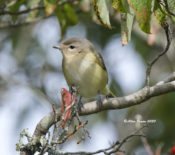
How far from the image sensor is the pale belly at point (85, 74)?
5129 mm

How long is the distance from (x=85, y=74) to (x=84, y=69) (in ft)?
0.29

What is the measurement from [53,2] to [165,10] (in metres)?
1.73

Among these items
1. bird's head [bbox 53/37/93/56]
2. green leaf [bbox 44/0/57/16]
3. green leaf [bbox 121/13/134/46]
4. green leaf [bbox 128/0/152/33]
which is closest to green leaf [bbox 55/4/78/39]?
green leaf [bbox 44/0/57/16]

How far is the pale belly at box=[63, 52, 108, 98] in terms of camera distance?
513cm

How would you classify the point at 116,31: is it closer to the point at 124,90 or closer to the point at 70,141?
the point at 124,90

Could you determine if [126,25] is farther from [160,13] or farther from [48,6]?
[48,6]

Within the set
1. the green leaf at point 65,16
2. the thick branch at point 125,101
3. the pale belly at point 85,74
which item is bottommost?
the pale belly at point 85,74

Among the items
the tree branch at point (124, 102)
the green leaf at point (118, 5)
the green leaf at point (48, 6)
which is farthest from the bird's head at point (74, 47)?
the green leaf at point (118, 5)

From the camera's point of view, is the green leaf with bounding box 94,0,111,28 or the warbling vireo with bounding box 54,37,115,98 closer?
the green leaf with bounding box 94,0,111,28

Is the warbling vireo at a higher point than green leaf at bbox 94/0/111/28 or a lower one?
lower

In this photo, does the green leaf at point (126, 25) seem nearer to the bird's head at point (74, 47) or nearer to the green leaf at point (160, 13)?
the green leaf at point (160, 13)

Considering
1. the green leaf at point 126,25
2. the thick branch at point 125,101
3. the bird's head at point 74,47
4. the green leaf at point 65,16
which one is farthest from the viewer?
the bird's head at point 74,47

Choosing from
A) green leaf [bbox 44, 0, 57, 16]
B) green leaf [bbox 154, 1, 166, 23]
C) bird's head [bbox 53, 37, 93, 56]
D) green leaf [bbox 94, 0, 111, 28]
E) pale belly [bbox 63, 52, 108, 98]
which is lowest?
pale belly [bbox 63, 52, 108, 98]

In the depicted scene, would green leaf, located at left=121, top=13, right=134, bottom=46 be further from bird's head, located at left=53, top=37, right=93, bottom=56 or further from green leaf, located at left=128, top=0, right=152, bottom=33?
bird's head, located at left=53, top=37, right=93, bottom=56
